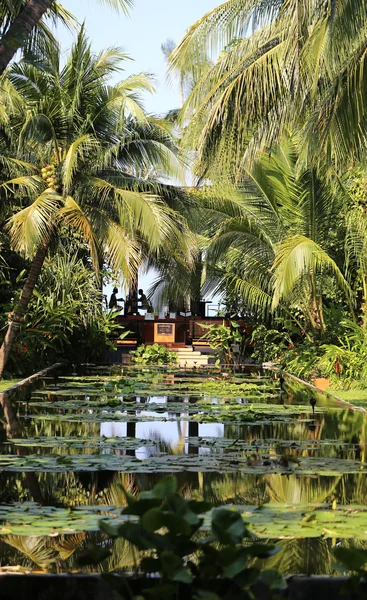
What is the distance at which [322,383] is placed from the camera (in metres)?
16.3

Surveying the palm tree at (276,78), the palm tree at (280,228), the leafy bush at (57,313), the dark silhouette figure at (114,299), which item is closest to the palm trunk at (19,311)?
the leafy bush at (57,313)

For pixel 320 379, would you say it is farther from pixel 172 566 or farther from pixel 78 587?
pixel 172 566

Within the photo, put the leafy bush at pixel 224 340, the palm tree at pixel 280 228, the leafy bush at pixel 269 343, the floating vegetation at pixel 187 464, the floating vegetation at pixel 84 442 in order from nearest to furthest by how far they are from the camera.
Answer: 1. the floating vegetation at pixel 187 464
2. the floating vegetation at pixel 84 442
3. the palm tree at pixel 280 228
4. the leafy bush at pixel 269 343
5. the leafy bush at pixel 224 340

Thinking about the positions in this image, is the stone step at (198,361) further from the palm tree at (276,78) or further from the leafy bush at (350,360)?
the palm tree at (276,78)

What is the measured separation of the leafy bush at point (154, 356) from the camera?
84.0ft

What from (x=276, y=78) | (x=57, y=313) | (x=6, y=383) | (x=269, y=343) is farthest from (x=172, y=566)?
(x=269, y=343)

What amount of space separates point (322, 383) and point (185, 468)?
961 centimetres

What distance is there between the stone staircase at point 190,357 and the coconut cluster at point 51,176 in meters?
10.7

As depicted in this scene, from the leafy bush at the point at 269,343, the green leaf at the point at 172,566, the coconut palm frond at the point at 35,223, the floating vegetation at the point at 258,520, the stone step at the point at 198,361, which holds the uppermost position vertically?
the coconut palm frond at the point at 35,223

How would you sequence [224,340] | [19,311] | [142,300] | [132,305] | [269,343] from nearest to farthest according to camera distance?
[19,311], [269,343], [224,340], [142,300], [132,305]

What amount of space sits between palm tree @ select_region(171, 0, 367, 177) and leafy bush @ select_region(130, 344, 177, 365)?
12.1 meters

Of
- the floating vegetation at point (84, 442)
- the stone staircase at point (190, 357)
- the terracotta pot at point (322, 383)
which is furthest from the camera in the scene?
the stone staircase at point (190, 357)

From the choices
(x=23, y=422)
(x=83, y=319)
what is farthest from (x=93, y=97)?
(x=23, y=422)

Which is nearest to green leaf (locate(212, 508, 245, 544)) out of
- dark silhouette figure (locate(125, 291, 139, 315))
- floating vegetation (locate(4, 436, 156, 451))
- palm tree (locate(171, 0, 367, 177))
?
floating vegetation (locate(4, 436, 156, 451))
